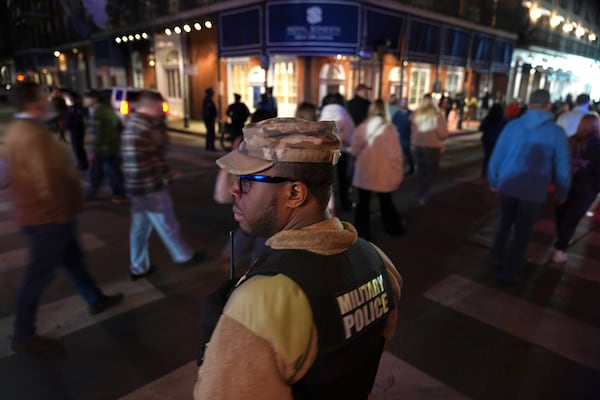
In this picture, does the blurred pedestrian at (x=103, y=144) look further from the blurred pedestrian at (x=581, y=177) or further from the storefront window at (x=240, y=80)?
the storefront window at (x=240, y=80)

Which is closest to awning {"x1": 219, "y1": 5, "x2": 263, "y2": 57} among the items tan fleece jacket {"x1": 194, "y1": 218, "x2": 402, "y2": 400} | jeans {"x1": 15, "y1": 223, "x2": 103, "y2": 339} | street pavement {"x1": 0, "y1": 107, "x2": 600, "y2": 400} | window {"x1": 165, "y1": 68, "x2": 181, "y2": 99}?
window {"x1": 165, "y1": 68, "x2": 181, "y2": 99}

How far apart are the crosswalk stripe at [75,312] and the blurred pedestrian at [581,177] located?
16.4 feet

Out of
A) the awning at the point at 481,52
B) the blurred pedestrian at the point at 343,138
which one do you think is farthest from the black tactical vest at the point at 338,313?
the awning at the point at 481,52

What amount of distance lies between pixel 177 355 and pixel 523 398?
2.59 meters

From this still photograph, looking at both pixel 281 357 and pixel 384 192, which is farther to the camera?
pixel 384 192

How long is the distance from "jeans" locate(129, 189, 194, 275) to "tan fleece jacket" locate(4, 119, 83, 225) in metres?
1.06

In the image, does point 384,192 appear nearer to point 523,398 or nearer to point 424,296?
point 424,296

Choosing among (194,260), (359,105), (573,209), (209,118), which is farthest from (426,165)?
(209,118)

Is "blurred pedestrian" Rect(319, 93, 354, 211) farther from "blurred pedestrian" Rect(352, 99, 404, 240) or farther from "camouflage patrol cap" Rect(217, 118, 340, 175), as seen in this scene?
"camouflage patrol cap" Rect(217, 118, 340, 175)

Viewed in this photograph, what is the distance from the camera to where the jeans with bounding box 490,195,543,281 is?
4348 millimetres

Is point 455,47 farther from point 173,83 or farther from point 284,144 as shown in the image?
point 284,144

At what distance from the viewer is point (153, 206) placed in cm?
432

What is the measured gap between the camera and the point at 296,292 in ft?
3.34

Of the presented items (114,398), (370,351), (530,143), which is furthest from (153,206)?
(530,143)
